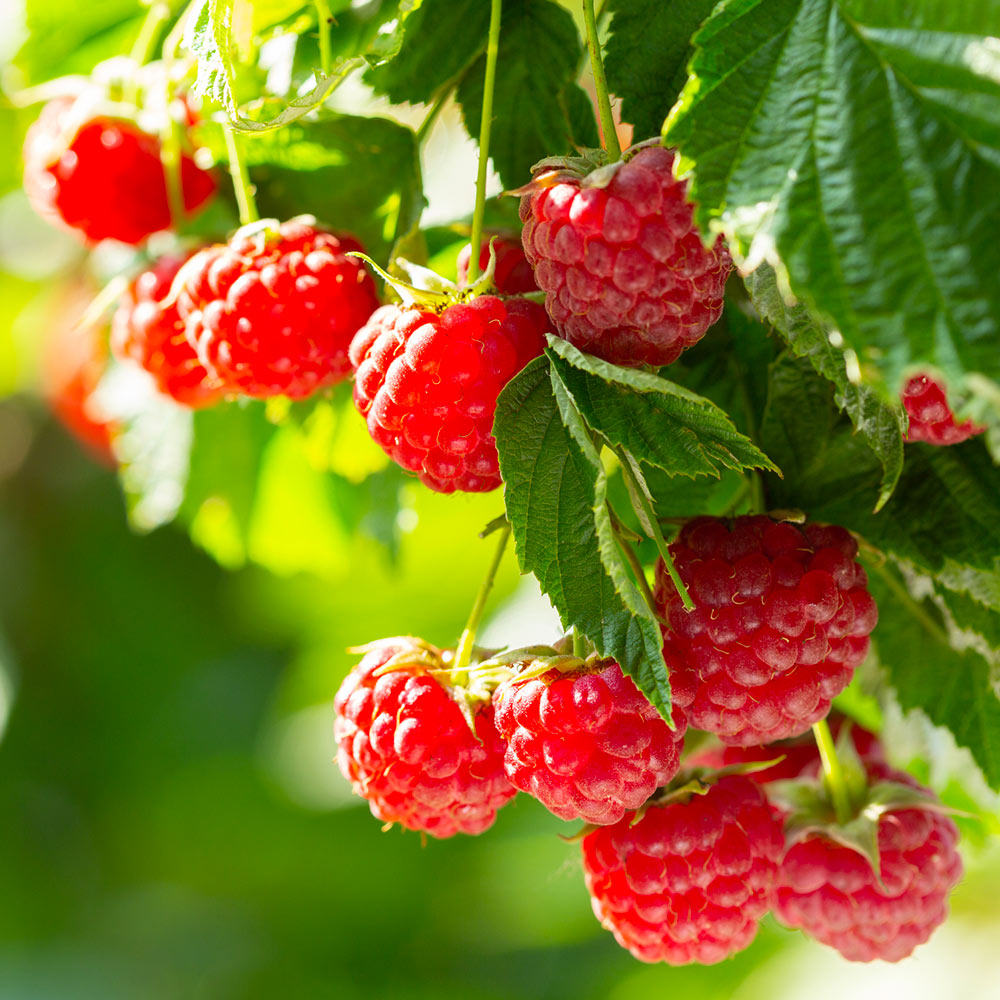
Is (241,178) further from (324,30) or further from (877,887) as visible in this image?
(877,887)

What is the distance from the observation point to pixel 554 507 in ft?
1.89

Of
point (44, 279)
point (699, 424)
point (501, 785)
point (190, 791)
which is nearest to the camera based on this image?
point (699, 424)

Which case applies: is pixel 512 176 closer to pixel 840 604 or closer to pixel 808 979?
pixel 840 604

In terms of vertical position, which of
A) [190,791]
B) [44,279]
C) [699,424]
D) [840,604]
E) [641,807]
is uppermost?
[699,424]

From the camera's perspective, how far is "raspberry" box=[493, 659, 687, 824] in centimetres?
59

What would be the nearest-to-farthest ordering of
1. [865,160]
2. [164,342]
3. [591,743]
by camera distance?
[865,160]
[591,743]
[164,342]

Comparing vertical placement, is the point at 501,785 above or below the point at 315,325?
below

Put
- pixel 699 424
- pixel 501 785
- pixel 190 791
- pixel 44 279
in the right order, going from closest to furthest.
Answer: pixel 699 424 → pixel 501 785 → pixel 44 279 → pixel 190 791

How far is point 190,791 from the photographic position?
8.33 feet

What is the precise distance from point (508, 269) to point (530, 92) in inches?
5.1

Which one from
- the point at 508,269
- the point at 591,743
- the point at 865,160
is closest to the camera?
the point at 865,160

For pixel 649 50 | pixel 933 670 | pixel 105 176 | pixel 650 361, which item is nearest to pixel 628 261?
pixel 650 361

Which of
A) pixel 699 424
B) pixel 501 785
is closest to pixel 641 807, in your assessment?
pixel 501 785

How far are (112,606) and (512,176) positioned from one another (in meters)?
2.09
